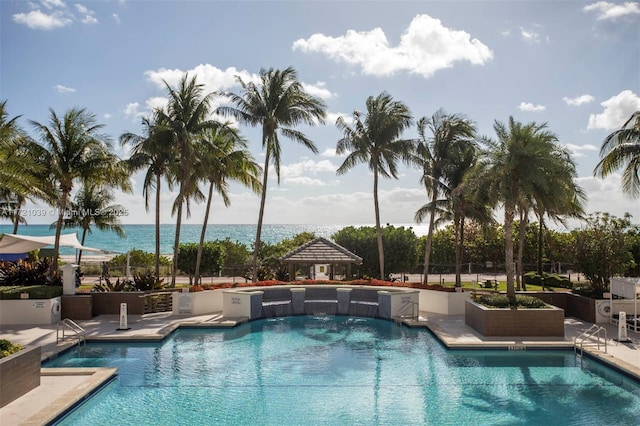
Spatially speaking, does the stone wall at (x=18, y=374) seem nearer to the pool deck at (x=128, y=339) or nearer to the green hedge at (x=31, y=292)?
the pool deck at (x=128, y=339)

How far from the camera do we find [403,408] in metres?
9.69

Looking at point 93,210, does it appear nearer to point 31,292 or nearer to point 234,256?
point 234,256

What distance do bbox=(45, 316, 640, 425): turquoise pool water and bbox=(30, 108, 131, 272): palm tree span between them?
8.85 m

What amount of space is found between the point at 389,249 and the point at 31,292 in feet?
69.9

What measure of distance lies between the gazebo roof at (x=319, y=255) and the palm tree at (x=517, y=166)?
8.96 meters

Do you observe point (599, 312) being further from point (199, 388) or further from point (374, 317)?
point (199, 388)

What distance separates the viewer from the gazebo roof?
23.7 meters

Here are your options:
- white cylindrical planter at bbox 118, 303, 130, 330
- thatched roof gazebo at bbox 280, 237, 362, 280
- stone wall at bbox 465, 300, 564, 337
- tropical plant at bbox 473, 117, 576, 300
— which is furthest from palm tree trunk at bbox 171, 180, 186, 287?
stone wall at bbox 465, 300, 564, 337

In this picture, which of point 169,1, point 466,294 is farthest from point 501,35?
point 169,1

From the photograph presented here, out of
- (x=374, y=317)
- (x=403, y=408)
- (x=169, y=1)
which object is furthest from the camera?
(x=374, y=317)

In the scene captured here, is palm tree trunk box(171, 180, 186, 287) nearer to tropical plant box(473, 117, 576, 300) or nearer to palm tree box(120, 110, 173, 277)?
palm tree box(120, 110, 173, 277)

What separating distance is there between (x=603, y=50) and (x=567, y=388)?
11.9 m

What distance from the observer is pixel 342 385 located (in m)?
11.0

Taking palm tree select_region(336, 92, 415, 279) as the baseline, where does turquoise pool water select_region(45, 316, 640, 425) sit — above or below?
below
